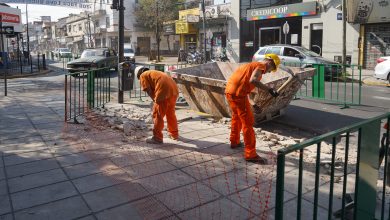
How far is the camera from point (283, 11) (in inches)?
1049

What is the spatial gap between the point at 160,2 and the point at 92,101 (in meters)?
38.6

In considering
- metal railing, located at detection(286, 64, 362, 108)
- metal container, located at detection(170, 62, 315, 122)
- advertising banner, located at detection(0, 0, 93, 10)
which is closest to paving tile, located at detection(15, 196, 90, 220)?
metal container, located at detection(170, 62, 315, 122)

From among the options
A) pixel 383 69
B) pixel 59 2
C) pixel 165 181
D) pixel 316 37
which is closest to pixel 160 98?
pixel 165 181

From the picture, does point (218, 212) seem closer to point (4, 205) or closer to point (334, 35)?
point (4, 205)

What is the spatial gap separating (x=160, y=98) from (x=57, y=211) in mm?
2807

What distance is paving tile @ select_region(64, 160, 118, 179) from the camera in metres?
5.09

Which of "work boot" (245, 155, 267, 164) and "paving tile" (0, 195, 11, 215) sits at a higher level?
"work boot" (245, 155, 267, 164)

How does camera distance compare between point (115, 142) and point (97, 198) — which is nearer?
point (97, 198)

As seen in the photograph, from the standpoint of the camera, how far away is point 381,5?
19875mm

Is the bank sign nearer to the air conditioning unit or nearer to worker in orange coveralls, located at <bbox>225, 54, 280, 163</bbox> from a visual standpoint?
the air conditioning unit

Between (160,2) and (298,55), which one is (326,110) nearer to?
(298,55)

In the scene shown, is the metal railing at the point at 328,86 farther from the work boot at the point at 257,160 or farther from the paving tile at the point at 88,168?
the paving tile at the point at 88,168

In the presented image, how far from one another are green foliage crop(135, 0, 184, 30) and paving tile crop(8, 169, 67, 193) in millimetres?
39929

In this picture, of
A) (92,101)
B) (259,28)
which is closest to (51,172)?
(92,101)
